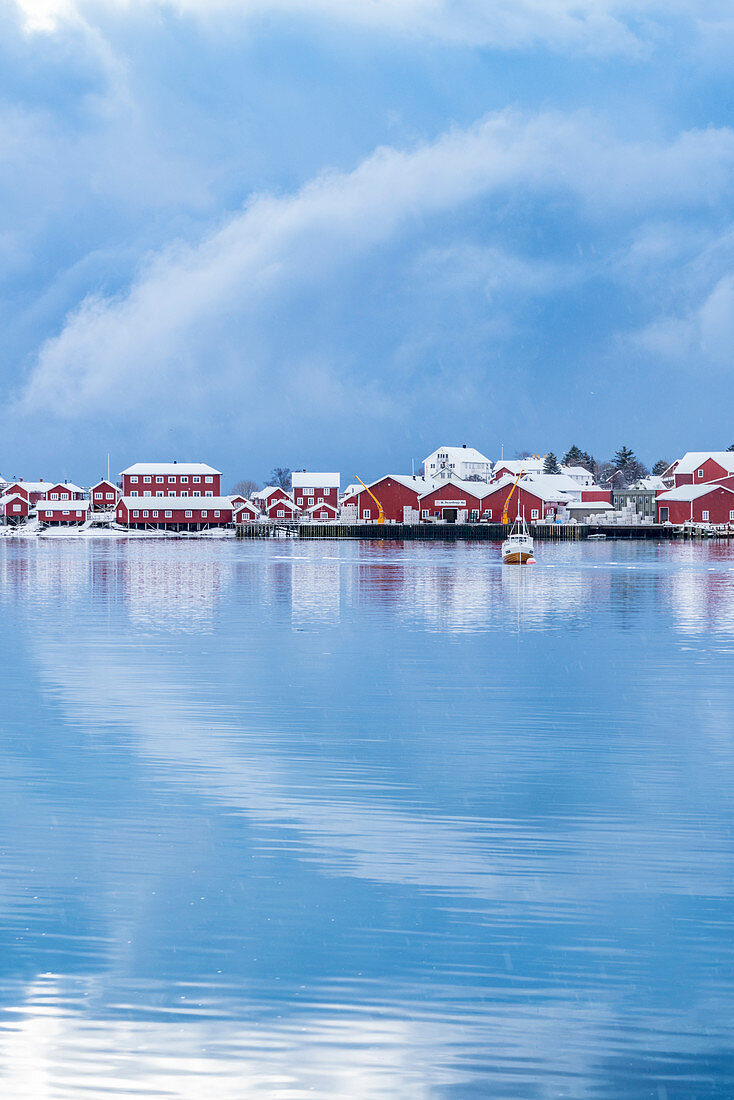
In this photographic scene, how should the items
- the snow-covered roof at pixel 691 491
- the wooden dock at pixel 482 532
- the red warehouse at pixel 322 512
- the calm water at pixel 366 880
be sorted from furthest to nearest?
the red warehouse at pixel 322 512 < the wooden dock at pixel 482 532 < the snow-covered roof at pixel 691 491 < the calm water at pixel 366 880

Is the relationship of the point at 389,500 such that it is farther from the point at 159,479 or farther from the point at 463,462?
the point at 463,462

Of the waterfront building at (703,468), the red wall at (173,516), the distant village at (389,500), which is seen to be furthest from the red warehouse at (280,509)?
the waterfront building at (703,468)

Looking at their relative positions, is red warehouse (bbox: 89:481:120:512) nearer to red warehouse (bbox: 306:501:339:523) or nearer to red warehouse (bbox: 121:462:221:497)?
red warehouse (bbox: 121:462:221:497)

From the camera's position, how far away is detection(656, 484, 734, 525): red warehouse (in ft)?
385

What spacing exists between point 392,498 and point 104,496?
1647 inches

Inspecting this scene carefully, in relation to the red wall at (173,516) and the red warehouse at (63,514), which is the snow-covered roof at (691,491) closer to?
the red wall at (173,516)

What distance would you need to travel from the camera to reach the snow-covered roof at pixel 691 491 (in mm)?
118250

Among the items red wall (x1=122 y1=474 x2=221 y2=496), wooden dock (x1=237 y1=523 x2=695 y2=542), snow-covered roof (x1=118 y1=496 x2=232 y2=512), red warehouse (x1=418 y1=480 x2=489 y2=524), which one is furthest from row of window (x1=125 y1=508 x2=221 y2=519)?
red warehouse (x1=418 y1=480 x2=489 y2=524)

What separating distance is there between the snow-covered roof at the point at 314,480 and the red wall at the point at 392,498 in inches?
1320

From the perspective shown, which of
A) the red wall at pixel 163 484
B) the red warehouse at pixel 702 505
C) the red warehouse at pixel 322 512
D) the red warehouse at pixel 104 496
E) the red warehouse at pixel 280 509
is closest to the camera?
the red warehouse at pixel 702 505

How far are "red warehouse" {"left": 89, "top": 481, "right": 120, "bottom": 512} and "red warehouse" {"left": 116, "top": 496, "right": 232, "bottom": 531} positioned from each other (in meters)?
8.33

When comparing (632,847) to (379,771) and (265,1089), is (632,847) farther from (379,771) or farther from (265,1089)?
(265,1089)

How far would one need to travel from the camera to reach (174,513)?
463 ft

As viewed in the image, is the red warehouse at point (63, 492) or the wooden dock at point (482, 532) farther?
the red warehouse at point (63, 492)
